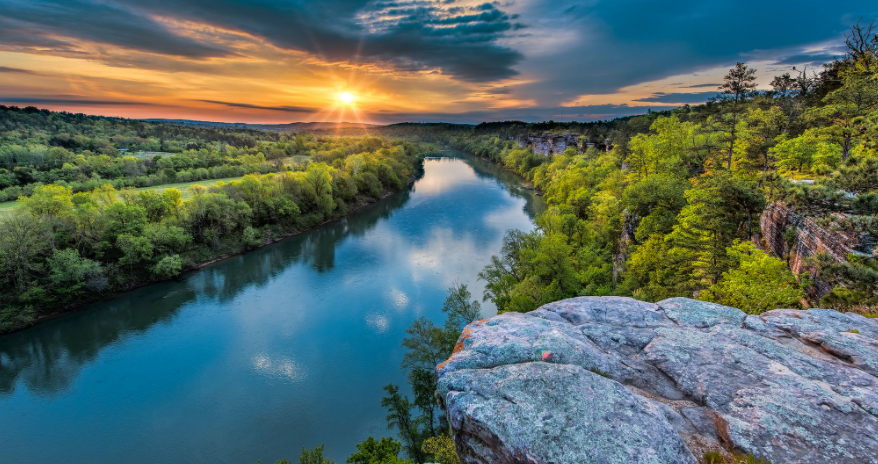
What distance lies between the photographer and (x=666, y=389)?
5094 mm

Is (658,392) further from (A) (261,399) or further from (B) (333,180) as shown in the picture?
(B) (333,180)

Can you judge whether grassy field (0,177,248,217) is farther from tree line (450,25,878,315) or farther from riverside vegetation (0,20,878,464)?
tree line (450,25,878,315)

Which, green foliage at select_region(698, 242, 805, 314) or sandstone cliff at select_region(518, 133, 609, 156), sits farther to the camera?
sandstone cliff at select_region(518, 133, 609, 156)

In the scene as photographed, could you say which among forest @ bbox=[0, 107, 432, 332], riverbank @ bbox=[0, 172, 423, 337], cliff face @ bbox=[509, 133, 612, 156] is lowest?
riverbank @ bbox=[0, 172, 423, 337]

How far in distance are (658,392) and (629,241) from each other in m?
18.7

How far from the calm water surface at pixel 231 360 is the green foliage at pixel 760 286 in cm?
1453

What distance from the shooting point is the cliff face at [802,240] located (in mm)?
9359

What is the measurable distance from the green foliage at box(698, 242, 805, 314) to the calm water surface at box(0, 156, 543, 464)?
14.5m

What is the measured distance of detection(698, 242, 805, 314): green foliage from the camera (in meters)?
10.0

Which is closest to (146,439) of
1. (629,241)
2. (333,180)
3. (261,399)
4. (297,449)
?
(261,399)

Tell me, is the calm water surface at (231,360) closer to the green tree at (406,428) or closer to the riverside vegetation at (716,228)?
the green tree at (406,428)

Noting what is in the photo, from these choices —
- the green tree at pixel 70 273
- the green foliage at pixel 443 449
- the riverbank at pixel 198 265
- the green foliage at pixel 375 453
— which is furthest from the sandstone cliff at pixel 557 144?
the green tree at pixel 70 273

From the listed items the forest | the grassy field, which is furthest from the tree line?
the grassy field

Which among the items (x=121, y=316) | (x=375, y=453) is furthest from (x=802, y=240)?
(x=121, y=316)
